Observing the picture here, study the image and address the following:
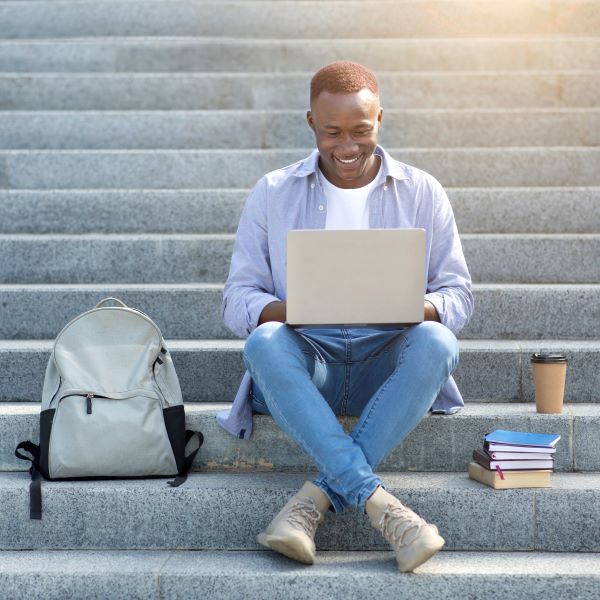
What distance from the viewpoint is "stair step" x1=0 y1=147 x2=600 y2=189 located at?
184 inches

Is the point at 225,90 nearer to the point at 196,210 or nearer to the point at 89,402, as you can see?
the point at 196,210

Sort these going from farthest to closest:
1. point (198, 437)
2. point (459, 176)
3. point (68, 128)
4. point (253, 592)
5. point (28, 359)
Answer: point (68, 128) → point (459, 176) → point (28, 359) → point (198, 437) → point (253, 592)

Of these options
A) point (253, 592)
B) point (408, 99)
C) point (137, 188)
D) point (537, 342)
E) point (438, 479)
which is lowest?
point (253, 592)

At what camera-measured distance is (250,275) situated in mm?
3189

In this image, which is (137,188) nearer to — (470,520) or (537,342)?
(537,342)

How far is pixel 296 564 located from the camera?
2793mm

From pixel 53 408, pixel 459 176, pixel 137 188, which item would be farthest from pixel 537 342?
pixel 137 188

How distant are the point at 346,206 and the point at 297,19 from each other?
3.08 m

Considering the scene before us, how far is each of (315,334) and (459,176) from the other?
1.84m

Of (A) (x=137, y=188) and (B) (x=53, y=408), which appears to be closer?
(B) (x=53, y=408)

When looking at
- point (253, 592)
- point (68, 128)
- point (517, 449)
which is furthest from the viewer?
point (68, 128)

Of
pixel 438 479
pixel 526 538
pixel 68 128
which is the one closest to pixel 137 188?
pixel 68 128

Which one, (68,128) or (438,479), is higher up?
(68,128)

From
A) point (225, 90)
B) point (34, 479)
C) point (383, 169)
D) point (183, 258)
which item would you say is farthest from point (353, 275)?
point (225, 90)
